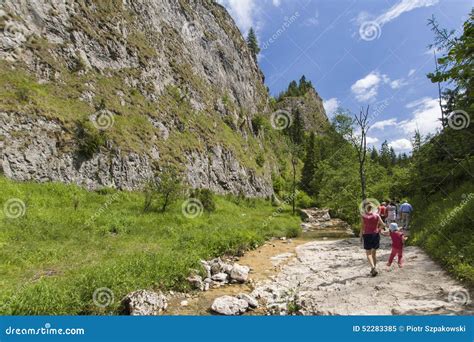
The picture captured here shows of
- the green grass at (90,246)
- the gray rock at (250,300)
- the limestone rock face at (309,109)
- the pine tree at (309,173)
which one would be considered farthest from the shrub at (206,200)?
the limestone rock face at (309,109)

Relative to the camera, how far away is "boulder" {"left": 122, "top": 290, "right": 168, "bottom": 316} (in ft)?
27.0

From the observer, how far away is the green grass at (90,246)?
818cm

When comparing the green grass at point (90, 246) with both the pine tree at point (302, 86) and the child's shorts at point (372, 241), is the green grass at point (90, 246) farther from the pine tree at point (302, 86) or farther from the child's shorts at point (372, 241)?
the pine tree at point (302, 86)

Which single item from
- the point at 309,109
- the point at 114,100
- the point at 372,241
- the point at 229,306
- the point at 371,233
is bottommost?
the point at 229,306

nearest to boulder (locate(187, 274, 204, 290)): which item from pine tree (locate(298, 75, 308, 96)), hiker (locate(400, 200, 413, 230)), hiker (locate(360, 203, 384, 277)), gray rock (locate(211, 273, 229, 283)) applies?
gray rock (locate(211, 273, 229, 283))

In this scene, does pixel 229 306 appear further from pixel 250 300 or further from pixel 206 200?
pixel 206 200

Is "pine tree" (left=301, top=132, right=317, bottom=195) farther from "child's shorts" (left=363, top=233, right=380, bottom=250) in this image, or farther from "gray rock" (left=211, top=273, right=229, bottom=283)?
"child's shorts" (left=363, top=233, right=380, bottom=250)

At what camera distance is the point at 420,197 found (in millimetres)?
23828

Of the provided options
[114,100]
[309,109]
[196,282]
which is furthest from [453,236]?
[309,109]

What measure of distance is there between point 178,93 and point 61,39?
16.3 meters

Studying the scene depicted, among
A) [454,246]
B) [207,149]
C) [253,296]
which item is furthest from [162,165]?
[454,246]

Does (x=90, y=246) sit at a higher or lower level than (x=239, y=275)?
higher

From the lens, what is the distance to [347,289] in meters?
9.16

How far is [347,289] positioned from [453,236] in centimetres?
614
